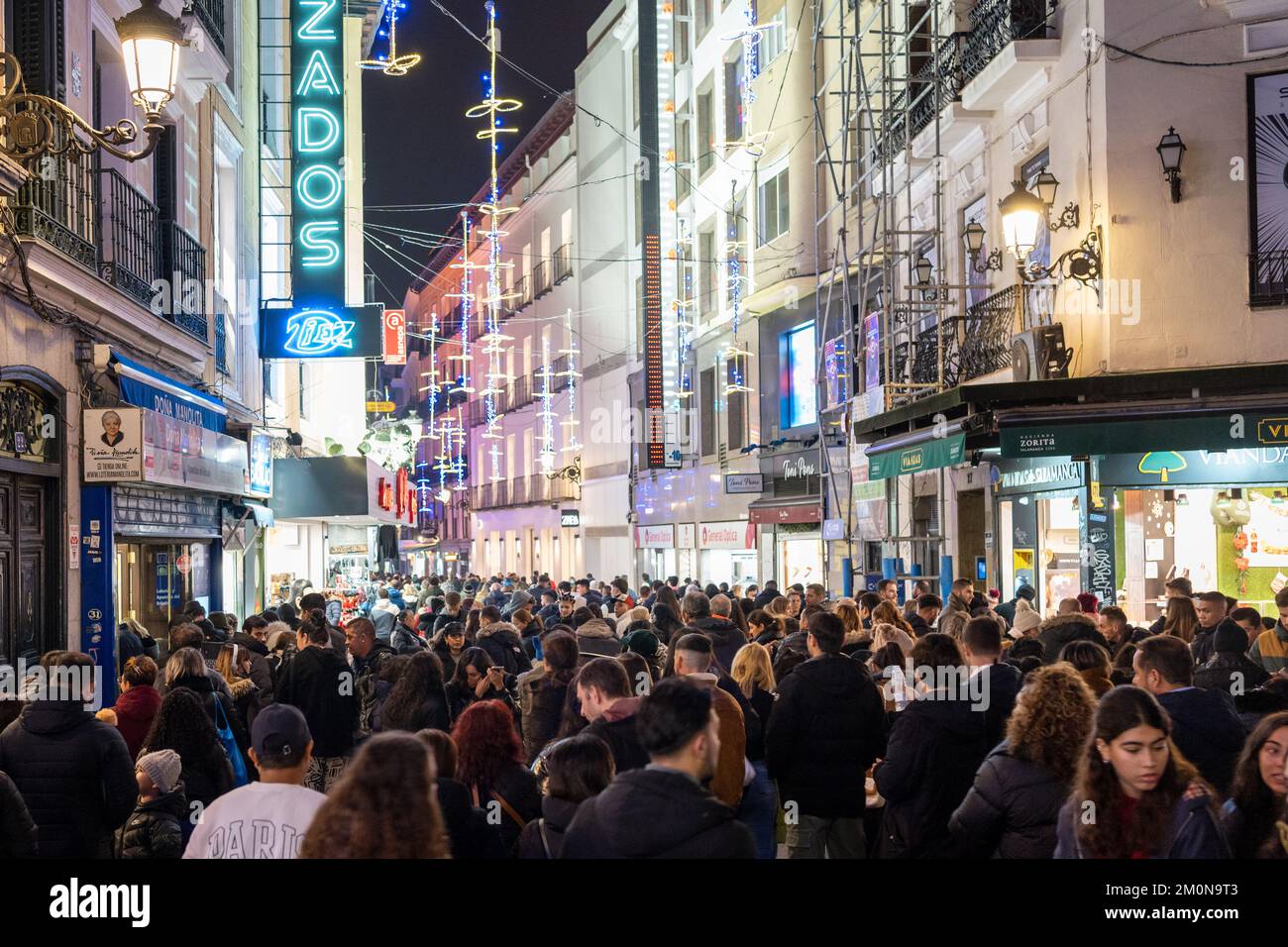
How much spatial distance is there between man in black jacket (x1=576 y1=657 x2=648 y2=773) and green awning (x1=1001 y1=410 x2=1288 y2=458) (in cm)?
955

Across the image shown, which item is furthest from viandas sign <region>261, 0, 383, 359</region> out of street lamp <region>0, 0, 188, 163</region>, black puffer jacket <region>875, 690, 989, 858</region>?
black puffer jacket <region>875, 690, 989, 858</region>

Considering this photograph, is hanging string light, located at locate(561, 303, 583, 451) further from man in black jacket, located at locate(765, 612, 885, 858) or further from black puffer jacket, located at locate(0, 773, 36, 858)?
black puffer jacket, located at locate(0, 773, 36, 858)

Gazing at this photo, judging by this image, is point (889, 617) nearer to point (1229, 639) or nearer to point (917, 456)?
point (1229, 639)

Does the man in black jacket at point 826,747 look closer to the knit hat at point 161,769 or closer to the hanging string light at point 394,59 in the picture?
the knit hat at point 161,769

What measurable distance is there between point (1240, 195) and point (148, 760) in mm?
13394

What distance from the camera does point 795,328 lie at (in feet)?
96.5

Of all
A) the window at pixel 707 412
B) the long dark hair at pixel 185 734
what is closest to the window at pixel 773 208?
the window at pixel 707 412

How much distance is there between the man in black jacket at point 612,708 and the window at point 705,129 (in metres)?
28.4

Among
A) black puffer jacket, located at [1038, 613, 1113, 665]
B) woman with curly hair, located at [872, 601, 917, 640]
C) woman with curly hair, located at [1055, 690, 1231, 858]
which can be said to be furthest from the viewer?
woman with curly hair, located at [872, 601, 917, 640]

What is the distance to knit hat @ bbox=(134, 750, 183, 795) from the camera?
716cm

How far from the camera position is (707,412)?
36375 mm

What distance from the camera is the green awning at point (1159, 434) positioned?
49.2 feet

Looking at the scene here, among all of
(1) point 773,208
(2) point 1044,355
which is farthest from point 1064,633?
(1) point 773,208
